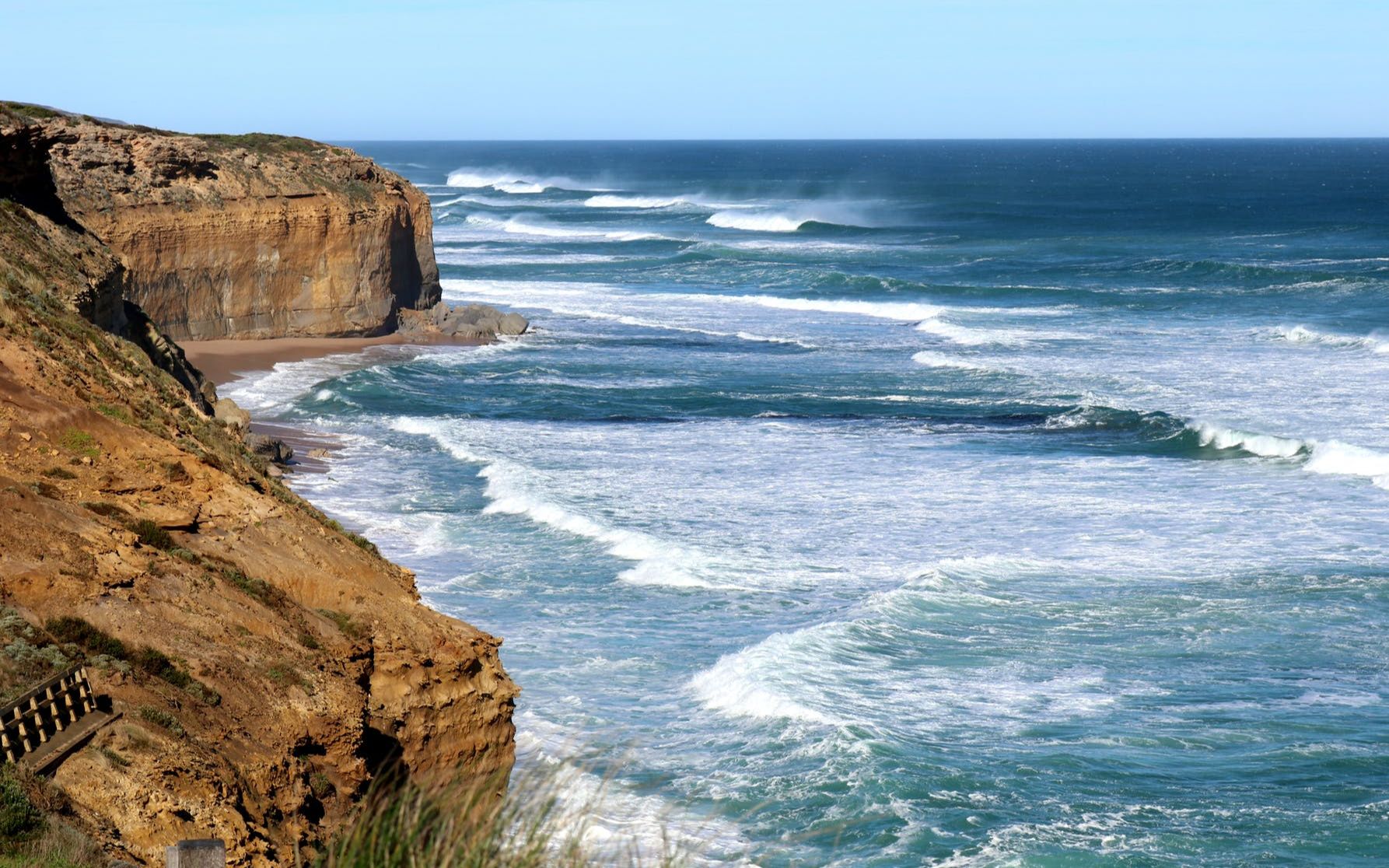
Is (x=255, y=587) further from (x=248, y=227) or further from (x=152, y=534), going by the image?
(x=248, y=227)

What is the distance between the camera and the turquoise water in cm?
1442

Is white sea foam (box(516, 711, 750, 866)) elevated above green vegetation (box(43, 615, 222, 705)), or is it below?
below

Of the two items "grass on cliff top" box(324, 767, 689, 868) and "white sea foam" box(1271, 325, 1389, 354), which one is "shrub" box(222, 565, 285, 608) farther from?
"white sea foam" box(1271, 325, 1389, 354)

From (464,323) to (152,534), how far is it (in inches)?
1410

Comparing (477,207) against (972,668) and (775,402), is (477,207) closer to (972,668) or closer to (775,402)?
(775,402)

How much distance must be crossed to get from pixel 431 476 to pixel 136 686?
18.1m

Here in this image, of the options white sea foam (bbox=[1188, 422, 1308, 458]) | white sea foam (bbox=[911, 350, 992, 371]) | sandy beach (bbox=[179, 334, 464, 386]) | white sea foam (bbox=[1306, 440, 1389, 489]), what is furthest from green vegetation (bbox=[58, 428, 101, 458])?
white sea foam (bbox=[911, 350, 992, 371])

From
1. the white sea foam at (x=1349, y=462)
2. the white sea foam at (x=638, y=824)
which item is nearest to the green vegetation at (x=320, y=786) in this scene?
the white sea foam at (x=638, y=824)

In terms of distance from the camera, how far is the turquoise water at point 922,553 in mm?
14422

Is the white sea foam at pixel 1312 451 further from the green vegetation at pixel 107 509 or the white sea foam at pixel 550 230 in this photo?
the white sea foam at pixel 550 230

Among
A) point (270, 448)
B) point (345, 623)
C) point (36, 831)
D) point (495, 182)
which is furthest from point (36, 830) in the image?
point (495, 182)

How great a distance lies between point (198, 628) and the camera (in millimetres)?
10742

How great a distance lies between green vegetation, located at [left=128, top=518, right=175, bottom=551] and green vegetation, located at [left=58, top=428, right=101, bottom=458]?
0.94m

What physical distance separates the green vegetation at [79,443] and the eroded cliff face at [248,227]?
25.9 meters
